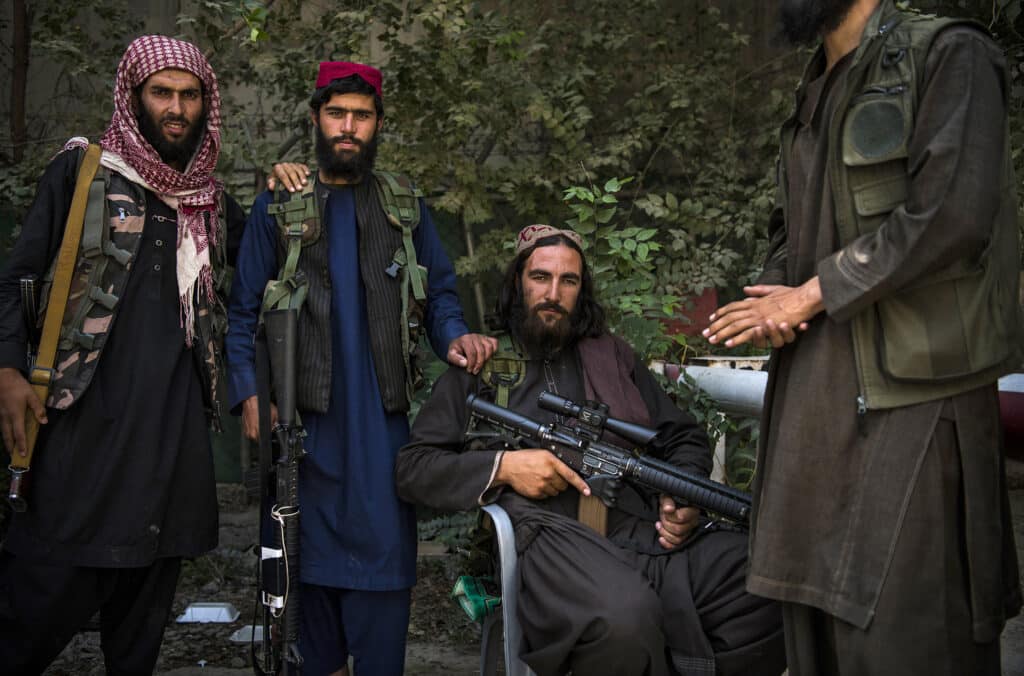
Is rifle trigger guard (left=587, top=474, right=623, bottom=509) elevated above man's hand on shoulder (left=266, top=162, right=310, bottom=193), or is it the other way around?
man's hand on shoulder (left=266, top=162, right=310, bottom=193)

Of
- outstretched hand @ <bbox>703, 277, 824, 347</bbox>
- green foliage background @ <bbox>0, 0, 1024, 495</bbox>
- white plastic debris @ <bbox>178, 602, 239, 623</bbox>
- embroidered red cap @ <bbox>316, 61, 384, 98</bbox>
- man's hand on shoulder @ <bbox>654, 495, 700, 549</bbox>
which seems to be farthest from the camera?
green foliage background @ <bbox>0, 0, 1024, 495</bbox>

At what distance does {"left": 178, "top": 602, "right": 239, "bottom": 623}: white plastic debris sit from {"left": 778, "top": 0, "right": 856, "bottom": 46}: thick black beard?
3480mm

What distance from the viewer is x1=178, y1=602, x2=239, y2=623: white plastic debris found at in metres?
4.30

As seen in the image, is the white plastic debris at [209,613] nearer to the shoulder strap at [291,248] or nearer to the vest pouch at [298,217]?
the shoulder strap at [291,248]

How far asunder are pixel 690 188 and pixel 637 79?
2.91 feet

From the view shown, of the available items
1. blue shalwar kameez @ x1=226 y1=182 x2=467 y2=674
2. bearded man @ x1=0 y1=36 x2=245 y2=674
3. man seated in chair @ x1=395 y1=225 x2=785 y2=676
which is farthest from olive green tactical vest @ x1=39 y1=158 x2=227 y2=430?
man seated in chair @ x1=395 y1=225 x2=785 y2=676

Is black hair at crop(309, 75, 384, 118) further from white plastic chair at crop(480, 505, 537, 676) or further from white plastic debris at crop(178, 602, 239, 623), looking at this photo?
white plastic debris at crop(178, 602, 239, 623)

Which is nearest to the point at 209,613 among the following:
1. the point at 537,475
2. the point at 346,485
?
the point at 346,485

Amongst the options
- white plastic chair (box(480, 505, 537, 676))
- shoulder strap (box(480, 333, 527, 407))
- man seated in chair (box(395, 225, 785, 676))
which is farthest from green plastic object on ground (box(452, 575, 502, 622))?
shoulder strap (box(480, 333, 527, 407))

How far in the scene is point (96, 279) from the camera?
2812mm

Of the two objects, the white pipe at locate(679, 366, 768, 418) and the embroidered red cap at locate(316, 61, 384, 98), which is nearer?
the embroidered red cap at locate(316, 61, 384, 98)

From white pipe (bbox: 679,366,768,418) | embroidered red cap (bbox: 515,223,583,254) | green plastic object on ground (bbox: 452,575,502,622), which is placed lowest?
green plastic object on ground (bbox: 452,575,502,622)

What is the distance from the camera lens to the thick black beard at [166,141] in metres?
3.00

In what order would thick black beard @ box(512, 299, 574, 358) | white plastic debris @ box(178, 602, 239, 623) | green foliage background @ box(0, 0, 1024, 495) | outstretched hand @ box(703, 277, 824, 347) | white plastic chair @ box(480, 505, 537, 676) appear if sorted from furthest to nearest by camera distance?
green foliage background @ box(0, 0, 1024, 495), white plastic debris @ box(178, 602, 239, 623), thick black beard @ box(512, 299, 574, 358), white plastic chair @ box(480, 505, 537, 676), outstretched hand @ box(703, 277, 824, 347)
